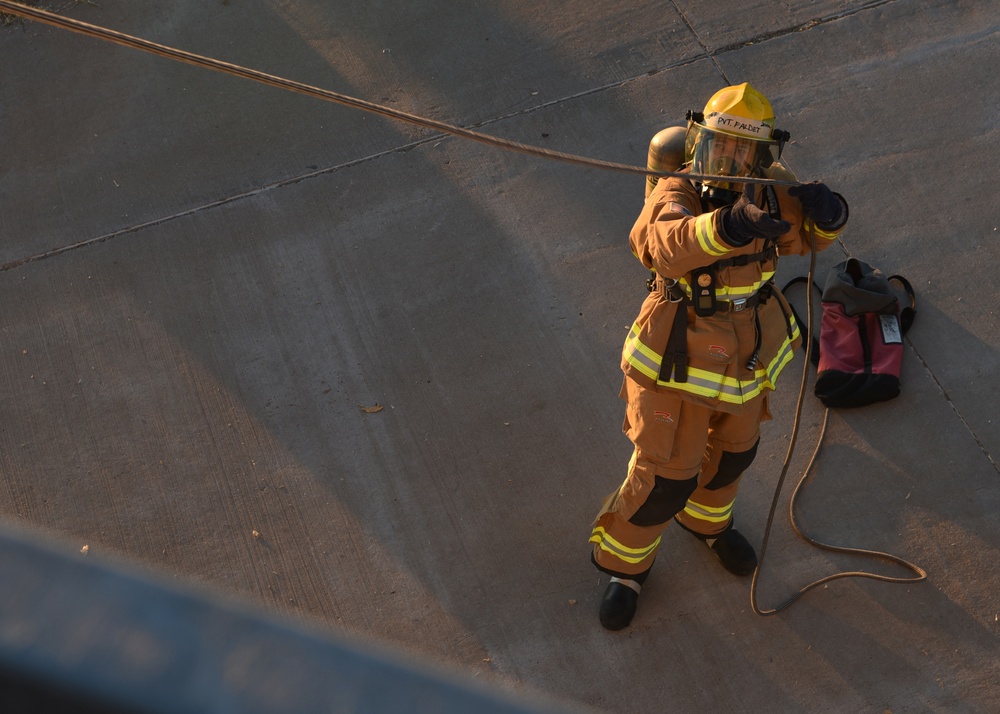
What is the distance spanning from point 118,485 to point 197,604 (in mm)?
3675

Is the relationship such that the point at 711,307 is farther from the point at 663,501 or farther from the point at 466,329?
the point at 466,329

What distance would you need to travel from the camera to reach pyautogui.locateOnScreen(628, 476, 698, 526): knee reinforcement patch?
337cm

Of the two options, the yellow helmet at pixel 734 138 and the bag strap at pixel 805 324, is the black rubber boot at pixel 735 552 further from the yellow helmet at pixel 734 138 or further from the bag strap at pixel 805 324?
the yellow helmet at pixel 734 138

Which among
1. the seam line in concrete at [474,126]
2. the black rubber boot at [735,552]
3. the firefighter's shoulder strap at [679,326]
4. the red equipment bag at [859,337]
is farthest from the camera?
the seam line in concrete at [474,126]

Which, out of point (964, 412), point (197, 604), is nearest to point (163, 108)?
point (964, 412)

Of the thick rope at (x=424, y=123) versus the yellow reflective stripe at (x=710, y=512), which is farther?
the yellow reflective stripe at (x=710, y=512)

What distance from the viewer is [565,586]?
379cm

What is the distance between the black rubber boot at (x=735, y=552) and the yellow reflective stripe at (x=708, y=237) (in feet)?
4.40

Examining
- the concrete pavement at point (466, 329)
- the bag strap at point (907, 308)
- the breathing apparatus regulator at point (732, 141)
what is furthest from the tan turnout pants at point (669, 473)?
the bag strap at point (907, 308)

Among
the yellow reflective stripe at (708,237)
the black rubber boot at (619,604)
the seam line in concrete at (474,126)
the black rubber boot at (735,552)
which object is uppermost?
the yellow reflective stripe at (708,237)

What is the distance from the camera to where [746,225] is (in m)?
2.78

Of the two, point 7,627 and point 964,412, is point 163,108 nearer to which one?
point 964,412

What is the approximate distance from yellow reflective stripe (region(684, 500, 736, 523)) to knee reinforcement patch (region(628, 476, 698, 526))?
0.74ft

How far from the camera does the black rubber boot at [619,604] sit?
3.62 m
